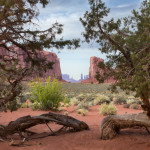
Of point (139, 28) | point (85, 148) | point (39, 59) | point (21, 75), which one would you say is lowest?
point (85, 148)

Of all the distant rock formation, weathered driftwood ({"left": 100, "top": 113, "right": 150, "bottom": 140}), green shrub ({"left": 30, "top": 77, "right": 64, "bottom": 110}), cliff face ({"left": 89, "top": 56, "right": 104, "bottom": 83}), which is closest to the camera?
weathered driftwood ({"left": 100, "top": 113, "right": 150, "bottom": 140})

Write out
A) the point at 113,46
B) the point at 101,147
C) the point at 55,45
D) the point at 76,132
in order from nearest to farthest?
1. the point at 101,147
2. the point at 113,46
3. the point at 76,132
4. the point at 55,45

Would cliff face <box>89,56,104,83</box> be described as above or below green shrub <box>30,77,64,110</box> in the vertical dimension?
above

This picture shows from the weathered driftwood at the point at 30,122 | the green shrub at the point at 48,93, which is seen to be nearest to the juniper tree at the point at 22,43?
the weathered driftwood at the point at 30,122

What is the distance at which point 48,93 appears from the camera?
44.8ft

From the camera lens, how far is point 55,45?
26.2 ft

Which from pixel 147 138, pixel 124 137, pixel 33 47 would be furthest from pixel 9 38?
pixel 147 138

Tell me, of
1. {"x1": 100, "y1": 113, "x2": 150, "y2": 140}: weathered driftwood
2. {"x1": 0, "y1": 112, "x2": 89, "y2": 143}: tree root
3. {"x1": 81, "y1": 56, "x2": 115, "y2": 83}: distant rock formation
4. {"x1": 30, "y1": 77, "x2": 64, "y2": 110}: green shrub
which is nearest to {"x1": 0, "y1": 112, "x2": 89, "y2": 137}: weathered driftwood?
{"x1": 0, "y1": 112, "x2": 89, "y2": 143}: tree root

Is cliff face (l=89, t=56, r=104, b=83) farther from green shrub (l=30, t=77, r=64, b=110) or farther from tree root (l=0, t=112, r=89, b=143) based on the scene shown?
green shrub (l=30, t=77, r=64, b=110)

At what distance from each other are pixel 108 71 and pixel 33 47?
302cm

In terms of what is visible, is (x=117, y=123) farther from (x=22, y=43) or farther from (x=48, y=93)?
(x=48, y=93)

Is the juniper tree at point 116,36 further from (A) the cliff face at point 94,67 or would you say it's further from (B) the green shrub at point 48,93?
(B) the green shrub at point 48,93

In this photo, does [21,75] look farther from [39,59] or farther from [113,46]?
[113,46]

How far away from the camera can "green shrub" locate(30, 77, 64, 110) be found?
44.7 feet
